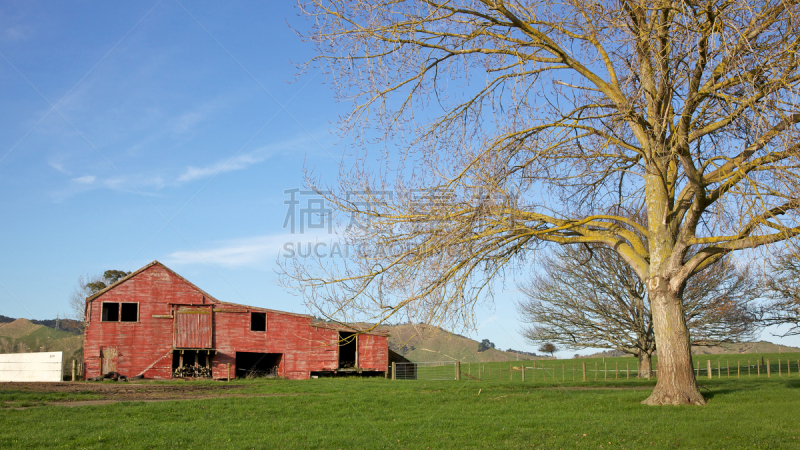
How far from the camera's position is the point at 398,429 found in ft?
32.7

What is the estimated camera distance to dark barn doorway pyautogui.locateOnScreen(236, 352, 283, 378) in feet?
104

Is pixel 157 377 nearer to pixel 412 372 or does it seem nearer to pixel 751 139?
pixel 412 372

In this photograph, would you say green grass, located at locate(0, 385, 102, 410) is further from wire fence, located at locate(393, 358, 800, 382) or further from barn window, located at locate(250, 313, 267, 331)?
wire fence, located at locate(393, 358, 800, 382)

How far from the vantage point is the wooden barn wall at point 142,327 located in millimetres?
28797

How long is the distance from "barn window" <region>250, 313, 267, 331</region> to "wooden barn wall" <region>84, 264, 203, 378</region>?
3162 millimetres

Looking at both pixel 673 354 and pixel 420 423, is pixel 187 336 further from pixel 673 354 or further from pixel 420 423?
pixel 673 354

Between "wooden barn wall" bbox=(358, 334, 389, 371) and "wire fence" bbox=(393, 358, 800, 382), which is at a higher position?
"wooden barn wall" bbox=(358, 334, 389, 371)

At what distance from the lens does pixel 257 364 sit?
33312mm

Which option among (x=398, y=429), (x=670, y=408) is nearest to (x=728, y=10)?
(x=670, y=408)

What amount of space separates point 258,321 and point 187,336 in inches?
159

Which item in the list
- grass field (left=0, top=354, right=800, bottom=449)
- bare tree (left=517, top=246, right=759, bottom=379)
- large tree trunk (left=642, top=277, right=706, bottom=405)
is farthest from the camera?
bare tree (left=517, top=246, right=759, bottom=379)

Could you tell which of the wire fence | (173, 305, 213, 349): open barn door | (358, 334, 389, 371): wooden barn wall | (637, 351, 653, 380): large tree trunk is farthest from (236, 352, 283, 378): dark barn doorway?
(637, 351, 653, 380): large tree trunk

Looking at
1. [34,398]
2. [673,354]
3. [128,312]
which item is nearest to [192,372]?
[128,312]

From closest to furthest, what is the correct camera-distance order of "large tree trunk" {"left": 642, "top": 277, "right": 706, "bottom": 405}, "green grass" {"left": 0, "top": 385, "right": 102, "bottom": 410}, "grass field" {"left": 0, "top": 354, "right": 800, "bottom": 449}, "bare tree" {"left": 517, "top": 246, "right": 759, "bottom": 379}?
"grass field" {"left": 0, "top": 354, "right": 800, "bottom": 449}, "large tree trunk" {"left": 642, "top": 277, "right": 706, "bottom": 405}, "green grass" {"left": 0, "top": 385, "right": 102, "bottom": 410}, "bare tree" {"left": 517, "top": 246, "right": 759, "bottom": 379}
